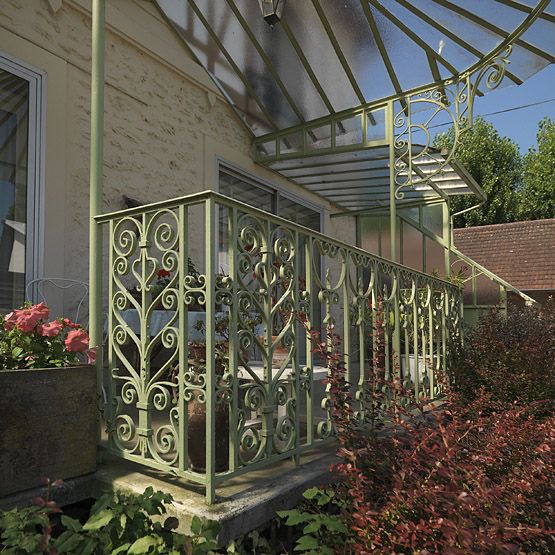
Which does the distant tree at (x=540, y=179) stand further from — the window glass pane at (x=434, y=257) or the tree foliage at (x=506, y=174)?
the window glass pane at (x=434, y=257)

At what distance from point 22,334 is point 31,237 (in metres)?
1.60

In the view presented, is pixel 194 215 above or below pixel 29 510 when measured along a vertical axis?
above

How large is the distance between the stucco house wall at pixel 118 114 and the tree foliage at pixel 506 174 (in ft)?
60.0

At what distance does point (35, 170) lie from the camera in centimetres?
361

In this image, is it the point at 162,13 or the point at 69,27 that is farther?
the point at 162,13

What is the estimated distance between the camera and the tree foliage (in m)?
21.3

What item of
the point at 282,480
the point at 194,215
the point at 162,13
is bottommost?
the point at 282,480

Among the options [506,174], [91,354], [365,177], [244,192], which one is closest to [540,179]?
[506,174]

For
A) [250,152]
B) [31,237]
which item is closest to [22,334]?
[31,237]

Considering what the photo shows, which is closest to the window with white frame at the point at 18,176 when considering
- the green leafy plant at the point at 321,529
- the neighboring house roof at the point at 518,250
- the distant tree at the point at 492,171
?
the green leafy plant at the point at 321,529

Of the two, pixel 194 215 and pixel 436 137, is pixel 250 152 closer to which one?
pixel 194 215

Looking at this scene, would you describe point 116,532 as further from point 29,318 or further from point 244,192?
point 244,192

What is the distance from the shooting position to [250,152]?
6.02 metres

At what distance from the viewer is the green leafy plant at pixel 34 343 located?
216cm
